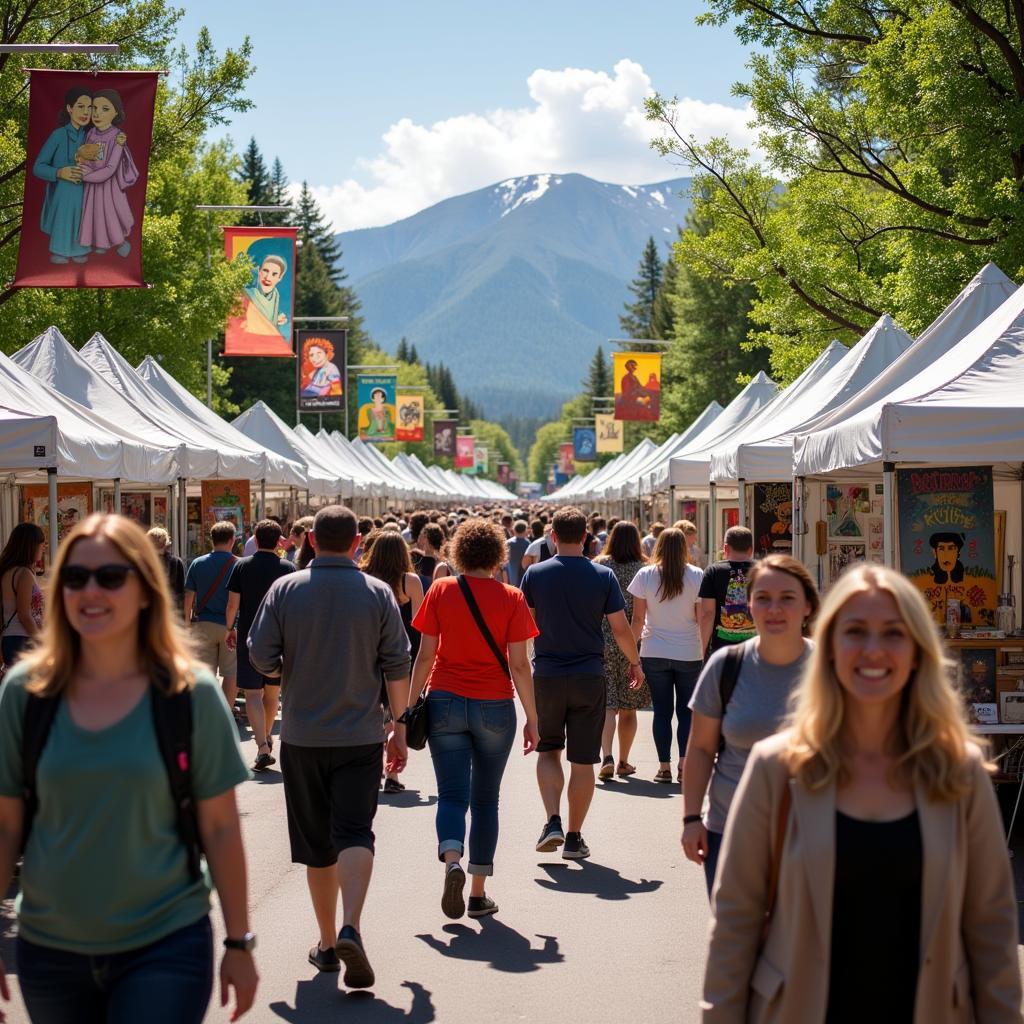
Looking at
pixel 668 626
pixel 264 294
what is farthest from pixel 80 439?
pixel 264 294

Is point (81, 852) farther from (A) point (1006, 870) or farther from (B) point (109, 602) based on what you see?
(A) point (1006, 870)

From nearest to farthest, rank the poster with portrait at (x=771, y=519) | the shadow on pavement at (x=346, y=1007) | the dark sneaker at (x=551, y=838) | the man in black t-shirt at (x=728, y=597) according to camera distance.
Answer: the shadow on pavement at (x=346, y=1007) < the dark sneaker at (x=551, y=838) < the man in black t-shirt at (x=728, y=597) < the poster with portrait at (x=771, y=519)

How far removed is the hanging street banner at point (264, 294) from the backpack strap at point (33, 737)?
24.6 m

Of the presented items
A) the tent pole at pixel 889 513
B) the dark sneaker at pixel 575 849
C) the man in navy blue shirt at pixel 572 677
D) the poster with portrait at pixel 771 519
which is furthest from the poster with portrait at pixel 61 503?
the tent pole at pixel 889 513

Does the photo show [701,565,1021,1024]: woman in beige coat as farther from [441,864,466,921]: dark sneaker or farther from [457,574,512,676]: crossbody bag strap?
[457,574,512,676]: crossbody bag strap

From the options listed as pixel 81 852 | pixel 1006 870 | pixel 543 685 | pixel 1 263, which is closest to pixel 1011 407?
pixel 543 685

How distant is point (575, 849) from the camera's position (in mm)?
8742

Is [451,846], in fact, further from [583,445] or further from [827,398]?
[583,445]

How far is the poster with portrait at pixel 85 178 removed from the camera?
1315 centimetres

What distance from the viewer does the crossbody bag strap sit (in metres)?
7.48

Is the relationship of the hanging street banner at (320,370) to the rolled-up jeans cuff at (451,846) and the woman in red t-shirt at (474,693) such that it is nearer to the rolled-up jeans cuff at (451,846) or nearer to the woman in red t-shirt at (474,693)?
the woman in red t-shirt at (474,693)

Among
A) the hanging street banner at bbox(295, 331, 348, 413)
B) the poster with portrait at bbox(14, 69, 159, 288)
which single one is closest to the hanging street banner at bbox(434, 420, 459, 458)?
the hanging street banner at bbox(295, 331, 348, 413)

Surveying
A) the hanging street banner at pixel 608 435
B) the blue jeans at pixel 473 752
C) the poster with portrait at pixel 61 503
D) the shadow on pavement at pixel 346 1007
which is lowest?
the shadow on pavement at pixel 346 1007

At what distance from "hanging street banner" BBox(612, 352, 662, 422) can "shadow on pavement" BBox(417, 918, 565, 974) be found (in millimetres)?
35656
